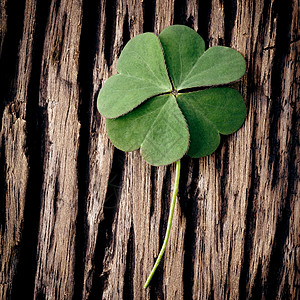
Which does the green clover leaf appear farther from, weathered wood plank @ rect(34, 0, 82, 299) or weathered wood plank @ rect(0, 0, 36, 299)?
weathered wood plank @ rect(0, 0, 36, 299)

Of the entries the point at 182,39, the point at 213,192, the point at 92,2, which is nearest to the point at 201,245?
the point at 213,192

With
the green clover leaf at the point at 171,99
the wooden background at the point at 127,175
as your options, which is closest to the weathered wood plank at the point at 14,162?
the wooden background at the point at 127,175

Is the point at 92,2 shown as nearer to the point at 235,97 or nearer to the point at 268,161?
the point at 235,97

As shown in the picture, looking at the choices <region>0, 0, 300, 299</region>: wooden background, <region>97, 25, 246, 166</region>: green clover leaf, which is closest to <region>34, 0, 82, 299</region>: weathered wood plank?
<region>0, 0, 300, 299</region>: wooden background

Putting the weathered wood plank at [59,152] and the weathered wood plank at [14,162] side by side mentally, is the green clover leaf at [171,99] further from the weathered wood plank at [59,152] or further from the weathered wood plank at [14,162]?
the weathered wood plank at [14,162]

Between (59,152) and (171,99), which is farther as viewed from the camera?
(59,152)

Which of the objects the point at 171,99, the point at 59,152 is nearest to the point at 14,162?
the point at 59,152

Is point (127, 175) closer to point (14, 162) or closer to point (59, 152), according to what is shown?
point (59, 152)
